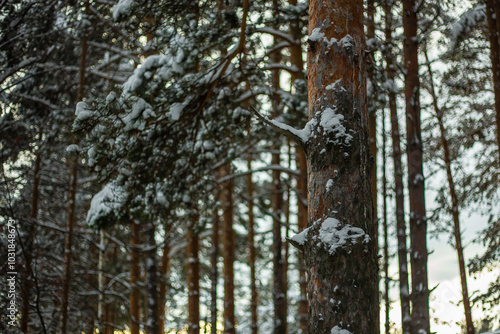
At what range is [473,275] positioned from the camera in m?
10.4

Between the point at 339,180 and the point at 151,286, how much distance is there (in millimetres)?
6318

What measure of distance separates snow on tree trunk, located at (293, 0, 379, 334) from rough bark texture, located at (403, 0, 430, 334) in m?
4.56

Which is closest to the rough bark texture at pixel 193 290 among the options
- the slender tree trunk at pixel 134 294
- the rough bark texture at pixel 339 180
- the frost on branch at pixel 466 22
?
the slender tree trunk at pixel 134 294

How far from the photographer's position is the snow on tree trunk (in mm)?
3215

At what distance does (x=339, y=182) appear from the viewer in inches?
134

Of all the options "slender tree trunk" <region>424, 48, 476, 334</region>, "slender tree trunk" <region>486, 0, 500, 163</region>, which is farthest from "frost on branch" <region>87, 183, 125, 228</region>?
"slender tree trunk" <region>424, 48, 476, 334</region>

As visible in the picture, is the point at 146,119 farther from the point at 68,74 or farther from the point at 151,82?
the point at 68,74

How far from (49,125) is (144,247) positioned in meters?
3.11

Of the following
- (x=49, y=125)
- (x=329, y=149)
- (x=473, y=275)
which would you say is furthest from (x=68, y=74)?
(x=473, y=275)

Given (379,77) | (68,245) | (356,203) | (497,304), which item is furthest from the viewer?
(497,304)

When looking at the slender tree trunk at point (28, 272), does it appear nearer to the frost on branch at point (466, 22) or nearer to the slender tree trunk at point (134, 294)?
the slender tree trunk at point (134, 294)

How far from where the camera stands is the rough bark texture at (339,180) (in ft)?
10.5

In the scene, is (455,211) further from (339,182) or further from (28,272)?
(28,272)

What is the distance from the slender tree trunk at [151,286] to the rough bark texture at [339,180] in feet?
18.7
